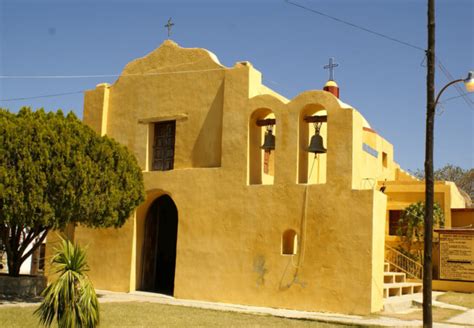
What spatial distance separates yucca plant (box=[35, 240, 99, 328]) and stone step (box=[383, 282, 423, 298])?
940 cm

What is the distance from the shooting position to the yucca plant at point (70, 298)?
856cm

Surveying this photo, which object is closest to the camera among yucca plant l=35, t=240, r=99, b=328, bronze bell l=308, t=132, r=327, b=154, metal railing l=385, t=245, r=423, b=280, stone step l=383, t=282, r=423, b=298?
yucca plant l=35, t=240, r=99, b=328

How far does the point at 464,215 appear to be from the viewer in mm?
22125

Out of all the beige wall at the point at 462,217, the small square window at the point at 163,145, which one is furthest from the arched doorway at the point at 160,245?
the beige wall at the point at 462,217

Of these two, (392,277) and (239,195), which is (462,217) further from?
(239,195)

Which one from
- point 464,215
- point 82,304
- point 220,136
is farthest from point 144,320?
point 464,215

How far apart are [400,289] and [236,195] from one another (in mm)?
5505

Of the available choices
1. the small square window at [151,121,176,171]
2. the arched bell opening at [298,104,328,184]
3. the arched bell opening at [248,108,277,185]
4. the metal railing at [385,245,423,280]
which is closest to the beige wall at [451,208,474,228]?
Result: the metal railing at [385,245,423,280]

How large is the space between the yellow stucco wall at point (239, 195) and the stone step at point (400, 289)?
5.32 ft

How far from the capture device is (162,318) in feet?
41.1

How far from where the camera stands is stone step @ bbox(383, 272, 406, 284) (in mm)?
17422

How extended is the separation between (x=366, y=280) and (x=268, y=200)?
3266mm

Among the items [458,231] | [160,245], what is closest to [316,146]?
[160,245]

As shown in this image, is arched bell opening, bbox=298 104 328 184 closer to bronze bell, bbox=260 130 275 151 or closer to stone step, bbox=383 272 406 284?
bronze bell, bbox=260 130 275 151
